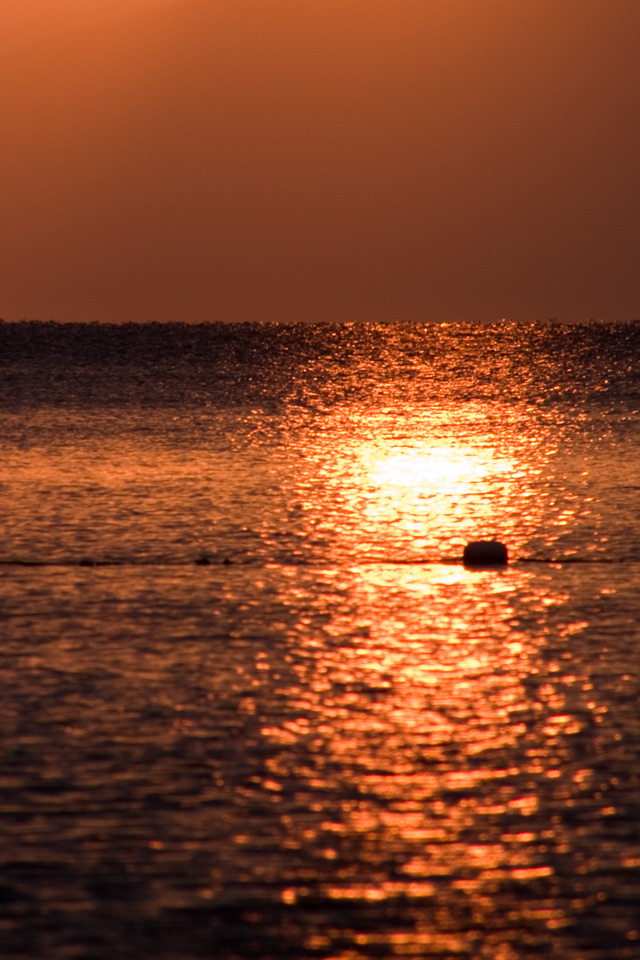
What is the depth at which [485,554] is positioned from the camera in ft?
64.2

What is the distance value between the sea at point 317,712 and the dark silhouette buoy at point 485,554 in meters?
0.22

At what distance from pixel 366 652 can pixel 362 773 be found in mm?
3753

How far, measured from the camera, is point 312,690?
43.4ft

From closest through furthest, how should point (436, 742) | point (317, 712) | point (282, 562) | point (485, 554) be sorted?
point (436, 742)
point (317, 712)
point (485, 554)
point (282, 562)

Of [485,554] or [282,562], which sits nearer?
[485,554]

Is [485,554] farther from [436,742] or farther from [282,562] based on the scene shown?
[436,742]

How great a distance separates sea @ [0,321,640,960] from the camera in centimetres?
Result: 866

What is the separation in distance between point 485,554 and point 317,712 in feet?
24.3

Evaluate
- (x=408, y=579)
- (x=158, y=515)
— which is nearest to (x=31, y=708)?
(x=408, y=579)

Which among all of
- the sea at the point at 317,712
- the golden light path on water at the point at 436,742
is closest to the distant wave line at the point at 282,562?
the sea at the point at 317,712

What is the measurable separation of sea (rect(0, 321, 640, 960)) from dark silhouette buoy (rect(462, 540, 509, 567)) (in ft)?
0.74

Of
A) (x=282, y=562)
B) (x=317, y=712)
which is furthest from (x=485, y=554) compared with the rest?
(x=317, y=712)

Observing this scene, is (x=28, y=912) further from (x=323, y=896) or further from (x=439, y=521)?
(x=439, y=521)

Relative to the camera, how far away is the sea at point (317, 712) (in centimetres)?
866
